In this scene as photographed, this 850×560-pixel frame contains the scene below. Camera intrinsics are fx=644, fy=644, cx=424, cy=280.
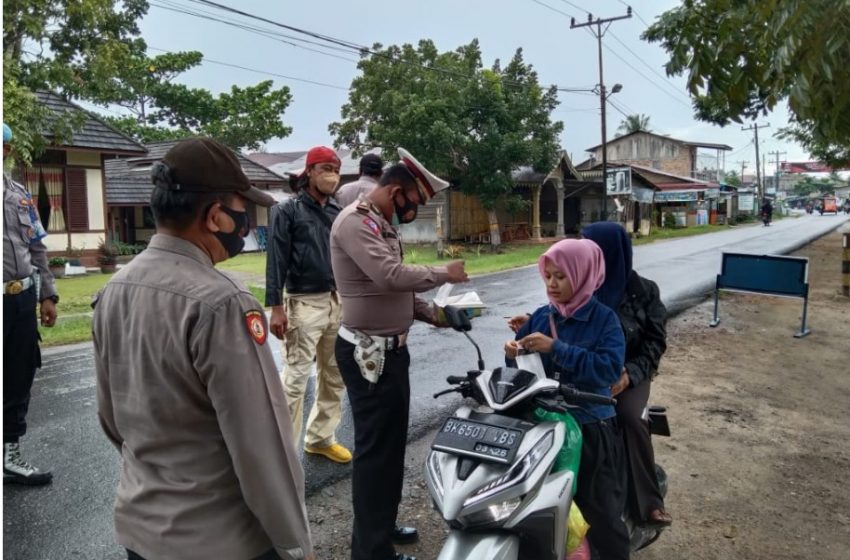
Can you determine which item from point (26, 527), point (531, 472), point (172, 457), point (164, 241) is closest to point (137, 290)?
point (164, 241)

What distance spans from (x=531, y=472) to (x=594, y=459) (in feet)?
1.99

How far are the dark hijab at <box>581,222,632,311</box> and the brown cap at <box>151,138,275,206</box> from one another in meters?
1.87

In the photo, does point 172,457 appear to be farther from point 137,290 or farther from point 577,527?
point 577,527

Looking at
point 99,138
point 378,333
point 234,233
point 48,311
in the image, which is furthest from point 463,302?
point 99,138

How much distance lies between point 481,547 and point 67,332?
8.83 metres

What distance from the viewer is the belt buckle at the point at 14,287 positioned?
3645mm

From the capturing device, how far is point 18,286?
3707 mm

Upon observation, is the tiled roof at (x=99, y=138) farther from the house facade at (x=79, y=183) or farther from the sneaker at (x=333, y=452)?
the sneaker at (x=333, y=452)

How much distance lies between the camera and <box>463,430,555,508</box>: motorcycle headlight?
2.03m

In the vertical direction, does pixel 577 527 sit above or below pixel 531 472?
below

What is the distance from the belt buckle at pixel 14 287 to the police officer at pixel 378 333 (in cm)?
202

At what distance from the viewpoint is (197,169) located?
1629 mm

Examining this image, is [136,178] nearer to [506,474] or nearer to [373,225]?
[373,225]

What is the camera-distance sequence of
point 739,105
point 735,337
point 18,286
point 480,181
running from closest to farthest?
point 18,286
point 739,105
point 735,337
point 480,181
